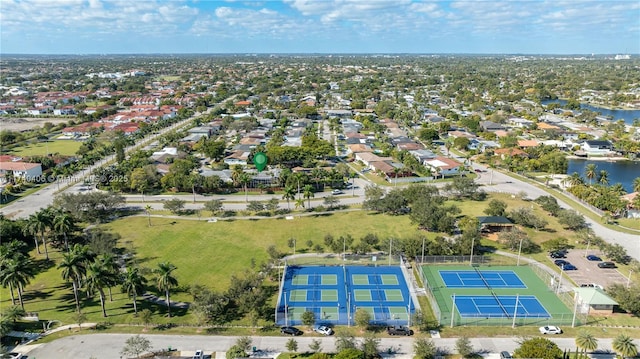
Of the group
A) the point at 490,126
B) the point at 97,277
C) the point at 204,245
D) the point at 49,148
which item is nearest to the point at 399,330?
the point at 97,277

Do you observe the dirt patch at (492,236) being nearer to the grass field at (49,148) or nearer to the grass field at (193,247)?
the grass field at (193,247)

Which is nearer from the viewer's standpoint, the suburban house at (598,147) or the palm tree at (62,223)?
the palm tree at (62,223)

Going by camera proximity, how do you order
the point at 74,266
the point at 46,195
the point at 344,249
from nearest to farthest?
1. the point at 74,266
2. the point at 344,249
3. the point at 46,195

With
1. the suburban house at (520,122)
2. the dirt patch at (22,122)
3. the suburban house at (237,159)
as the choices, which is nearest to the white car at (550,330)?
the suburban house at (237,159)

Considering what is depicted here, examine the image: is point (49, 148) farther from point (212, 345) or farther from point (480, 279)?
point (480, 279)

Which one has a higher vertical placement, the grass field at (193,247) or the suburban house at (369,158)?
the suburban house at (369,158)

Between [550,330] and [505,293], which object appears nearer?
[550,330]

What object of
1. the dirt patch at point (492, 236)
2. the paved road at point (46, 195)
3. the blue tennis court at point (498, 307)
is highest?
the paved road at point (46, 195)
